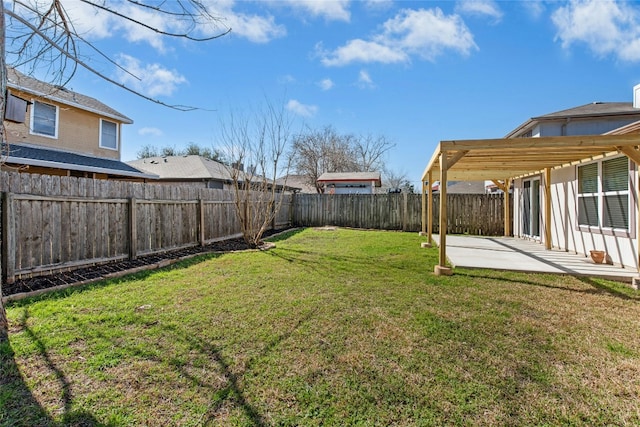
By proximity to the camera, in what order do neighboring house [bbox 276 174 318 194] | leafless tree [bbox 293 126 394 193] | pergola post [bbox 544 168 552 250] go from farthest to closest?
neighboring house [bbox 276 174 318 194] → leafless tree [bbox 293 126 394 193] → pergola post [bbox 544 168 552 250]

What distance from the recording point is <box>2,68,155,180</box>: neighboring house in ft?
30.8

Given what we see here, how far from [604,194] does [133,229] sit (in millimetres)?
9417

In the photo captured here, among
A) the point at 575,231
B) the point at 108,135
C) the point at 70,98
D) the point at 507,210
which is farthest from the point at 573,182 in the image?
the point at 108,135

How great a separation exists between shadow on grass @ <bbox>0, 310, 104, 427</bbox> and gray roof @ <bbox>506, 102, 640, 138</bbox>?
17.4 metres

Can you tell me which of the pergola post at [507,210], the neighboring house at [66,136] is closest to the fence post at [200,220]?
the neighboring house at [66,136]

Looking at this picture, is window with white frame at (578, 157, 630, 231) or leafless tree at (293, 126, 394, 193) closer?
window with white frame at (578, 157, 630, 231)

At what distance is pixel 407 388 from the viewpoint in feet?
7.12

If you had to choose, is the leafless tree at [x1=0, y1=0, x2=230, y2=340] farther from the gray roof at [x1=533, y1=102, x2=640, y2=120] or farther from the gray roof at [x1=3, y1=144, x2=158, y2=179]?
the gray roof at [x1=533, y1=102, x2=640, y2=120]

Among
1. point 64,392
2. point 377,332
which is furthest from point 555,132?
point 64,392

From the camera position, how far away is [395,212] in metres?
13.4

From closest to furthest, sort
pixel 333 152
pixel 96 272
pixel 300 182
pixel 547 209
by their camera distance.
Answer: pixel 96 272, pixel 547 209, pixel 333 152, pixel 300 182

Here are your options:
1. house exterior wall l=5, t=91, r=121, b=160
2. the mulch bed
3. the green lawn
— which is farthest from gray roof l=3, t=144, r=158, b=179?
the green lawn

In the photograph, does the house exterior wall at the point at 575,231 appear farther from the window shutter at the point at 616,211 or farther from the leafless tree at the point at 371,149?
the leafless tree at the point at 371,149

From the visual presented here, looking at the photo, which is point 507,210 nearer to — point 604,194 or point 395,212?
point 395,212
